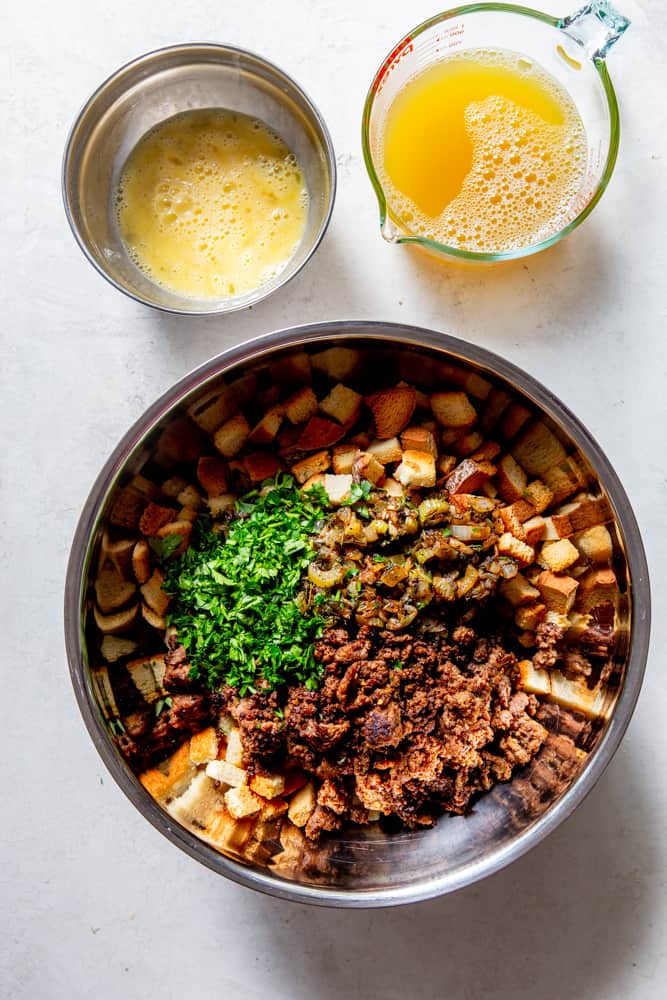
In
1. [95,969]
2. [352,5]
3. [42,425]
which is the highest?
[352,5]

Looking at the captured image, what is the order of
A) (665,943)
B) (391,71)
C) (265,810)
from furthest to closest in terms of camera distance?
(665,943) → (391,71) → (265,810)

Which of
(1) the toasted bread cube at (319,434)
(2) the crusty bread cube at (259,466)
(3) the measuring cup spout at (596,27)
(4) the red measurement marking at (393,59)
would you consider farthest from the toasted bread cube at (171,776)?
(3) the measuring cup spout at (596,27)

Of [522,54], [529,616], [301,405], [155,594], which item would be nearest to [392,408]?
[301,405]

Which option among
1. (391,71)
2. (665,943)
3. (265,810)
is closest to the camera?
(265,810)

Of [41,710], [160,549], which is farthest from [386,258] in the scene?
[41,710]

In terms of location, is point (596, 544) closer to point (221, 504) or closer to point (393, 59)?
point (221, 504)

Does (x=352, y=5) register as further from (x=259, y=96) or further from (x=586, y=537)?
(x=586, y=537)
